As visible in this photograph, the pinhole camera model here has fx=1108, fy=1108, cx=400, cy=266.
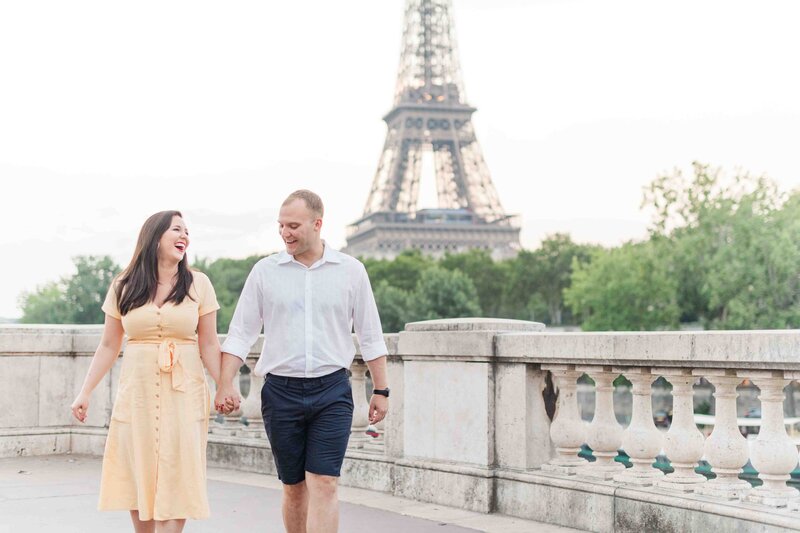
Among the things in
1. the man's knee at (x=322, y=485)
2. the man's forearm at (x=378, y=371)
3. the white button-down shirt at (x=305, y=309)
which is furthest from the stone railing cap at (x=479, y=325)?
the man's knee at (x=322, y=485)

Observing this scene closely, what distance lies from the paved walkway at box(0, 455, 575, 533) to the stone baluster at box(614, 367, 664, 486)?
65 cm

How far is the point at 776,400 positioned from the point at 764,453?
1.01 feet

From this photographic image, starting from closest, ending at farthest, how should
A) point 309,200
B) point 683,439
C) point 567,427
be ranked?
1. point 309,200
2. point 683,439
3. point 567,427

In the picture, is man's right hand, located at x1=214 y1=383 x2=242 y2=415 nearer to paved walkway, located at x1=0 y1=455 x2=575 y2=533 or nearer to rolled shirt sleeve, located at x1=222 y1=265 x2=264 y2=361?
rolled shirt sleeve, located at x1=222 y1=265 x2=264 y2=361

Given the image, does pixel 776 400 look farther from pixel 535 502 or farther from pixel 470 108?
pixel 470 108

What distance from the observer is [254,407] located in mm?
10188

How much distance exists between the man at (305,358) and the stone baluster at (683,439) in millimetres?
2266

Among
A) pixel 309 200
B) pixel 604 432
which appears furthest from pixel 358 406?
pixel 309 200

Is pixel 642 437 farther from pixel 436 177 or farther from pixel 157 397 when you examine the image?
pixel 436 177

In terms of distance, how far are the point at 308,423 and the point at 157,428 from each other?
762 mm

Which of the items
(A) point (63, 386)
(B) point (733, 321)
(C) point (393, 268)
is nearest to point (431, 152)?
(C) point (393, 268)

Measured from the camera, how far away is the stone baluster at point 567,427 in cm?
771

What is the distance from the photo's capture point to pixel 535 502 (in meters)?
7.65

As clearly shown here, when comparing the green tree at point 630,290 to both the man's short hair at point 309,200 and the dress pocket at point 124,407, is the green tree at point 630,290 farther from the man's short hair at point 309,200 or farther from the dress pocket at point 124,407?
the dress pocket at point 124,407
